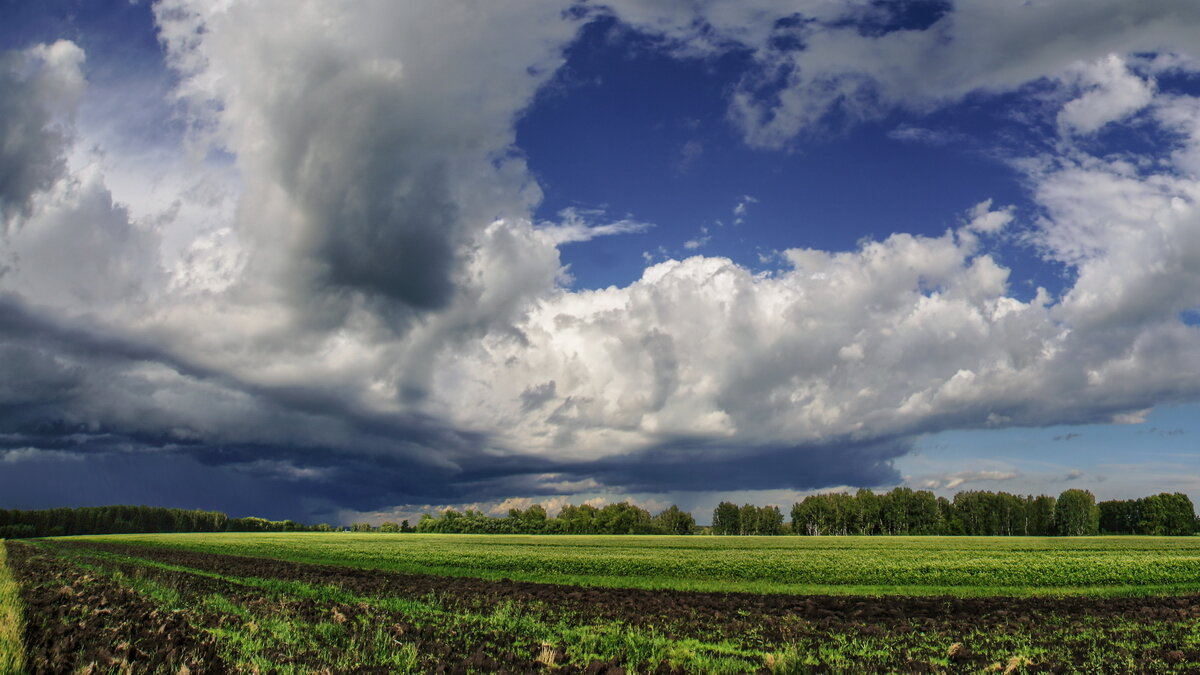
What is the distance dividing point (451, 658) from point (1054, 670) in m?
12.0

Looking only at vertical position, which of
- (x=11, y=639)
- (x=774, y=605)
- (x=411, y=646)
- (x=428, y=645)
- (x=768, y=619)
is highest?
(x=11, y=639)

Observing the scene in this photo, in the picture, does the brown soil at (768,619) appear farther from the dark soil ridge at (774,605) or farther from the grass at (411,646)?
the grass at (411,646)

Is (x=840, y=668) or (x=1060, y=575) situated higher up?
(x=840, y=668)

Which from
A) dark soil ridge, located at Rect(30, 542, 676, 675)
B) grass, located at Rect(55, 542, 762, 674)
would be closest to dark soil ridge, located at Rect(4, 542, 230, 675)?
dark soil ridge, located at Rect(30, 542, 676, 675)

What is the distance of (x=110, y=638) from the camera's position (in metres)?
13.4

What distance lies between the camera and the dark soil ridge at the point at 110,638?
1125cm

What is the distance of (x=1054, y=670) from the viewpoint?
12625 millimetres

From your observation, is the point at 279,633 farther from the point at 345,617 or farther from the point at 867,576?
the point at 867,576

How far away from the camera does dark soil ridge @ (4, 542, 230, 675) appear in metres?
11.2

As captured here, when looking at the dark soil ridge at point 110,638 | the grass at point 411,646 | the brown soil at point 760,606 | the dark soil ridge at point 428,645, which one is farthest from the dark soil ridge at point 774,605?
the dark soil ridge at point 110,638

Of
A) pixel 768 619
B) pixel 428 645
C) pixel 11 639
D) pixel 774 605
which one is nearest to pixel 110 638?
pixel 11 639

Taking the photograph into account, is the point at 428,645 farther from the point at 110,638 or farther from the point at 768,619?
the point at 768,619

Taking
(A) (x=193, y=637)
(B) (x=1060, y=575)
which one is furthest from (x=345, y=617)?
(B) (x=1060, y=575)

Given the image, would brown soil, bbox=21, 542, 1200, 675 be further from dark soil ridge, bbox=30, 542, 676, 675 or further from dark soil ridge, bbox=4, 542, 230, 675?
dark soil ridge, bbox=4, 542, 230, 675
